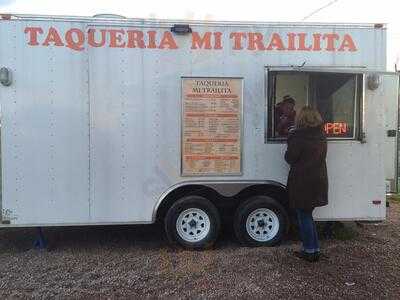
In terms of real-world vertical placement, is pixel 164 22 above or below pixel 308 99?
above

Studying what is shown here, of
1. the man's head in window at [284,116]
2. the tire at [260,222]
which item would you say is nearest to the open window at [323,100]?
the man's head in window at [284,116]

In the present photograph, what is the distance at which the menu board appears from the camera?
6715 millimetres

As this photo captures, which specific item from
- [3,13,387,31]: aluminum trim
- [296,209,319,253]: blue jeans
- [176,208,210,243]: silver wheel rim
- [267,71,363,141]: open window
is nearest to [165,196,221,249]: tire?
[176,208,210,243]: silver wheel rim

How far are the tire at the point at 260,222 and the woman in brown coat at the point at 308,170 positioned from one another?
0.59 metres

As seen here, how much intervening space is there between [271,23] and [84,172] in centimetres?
296

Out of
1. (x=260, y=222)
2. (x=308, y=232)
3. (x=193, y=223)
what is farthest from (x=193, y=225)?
(x=308, y=232)

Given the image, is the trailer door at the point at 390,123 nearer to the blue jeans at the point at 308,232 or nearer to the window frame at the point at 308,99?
the window frame at the point at 308,99

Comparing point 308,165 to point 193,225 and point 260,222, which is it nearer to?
point 260,222

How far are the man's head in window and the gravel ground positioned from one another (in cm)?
150

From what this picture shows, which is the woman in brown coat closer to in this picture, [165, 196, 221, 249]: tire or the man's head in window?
the man's head in window

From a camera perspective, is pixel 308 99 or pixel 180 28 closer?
pixel 180 28

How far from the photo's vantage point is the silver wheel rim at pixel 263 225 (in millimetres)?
6977

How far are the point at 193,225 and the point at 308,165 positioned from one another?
5.46 ft

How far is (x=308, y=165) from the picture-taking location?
6.30m
